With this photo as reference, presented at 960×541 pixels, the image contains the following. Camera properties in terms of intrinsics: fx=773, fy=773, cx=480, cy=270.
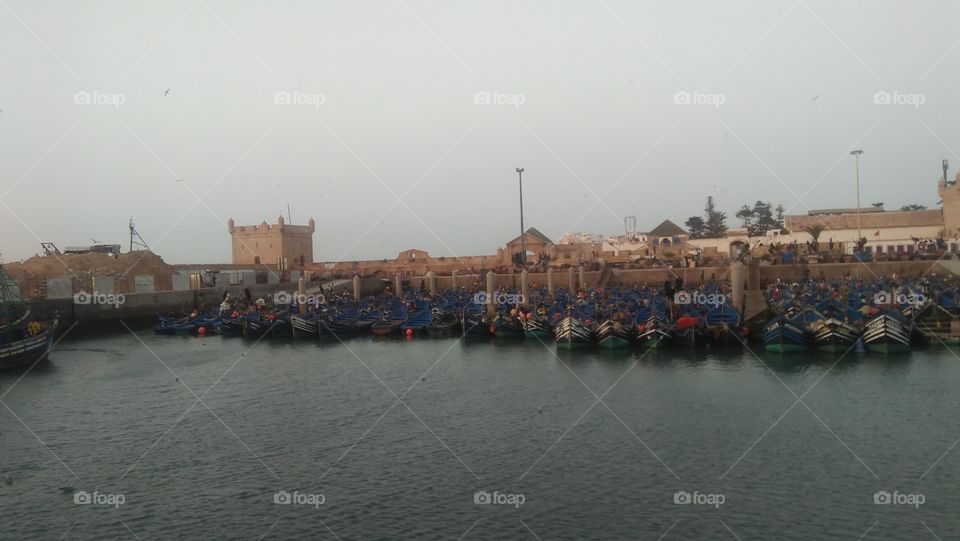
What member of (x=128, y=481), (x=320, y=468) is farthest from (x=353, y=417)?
(x=128, y=481)

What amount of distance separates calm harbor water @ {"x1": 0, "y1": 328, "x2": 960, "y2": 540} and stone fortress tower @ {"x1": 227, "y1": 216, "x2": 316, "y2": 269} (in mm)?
43679

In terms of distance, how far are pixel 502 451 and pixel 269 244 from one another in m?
56.7

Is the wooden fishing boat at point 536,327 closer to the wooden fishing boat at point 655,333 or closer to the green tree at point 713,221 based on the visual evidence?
the wooden fishing boat at point 655,333

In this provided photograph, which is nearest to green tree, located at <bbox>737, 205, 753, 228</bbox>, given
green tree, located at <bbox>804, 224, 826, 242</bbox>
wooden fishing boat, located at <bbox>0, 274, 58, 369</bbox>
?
green tree, located at <bbox>804, 224, 826, 242</bbox>

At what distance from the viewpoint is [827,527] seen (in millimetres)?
10039

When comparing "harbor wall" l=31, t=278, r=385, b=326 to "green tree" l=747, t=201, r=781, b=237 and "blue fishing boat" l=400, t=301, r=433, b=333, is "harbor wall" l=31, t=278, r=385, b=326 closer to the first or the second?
"blue fishing boat" l=400, t=301, r=433, b=333

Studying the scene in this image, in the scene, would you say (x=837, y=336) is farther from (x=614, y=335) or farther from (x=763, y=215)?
(x=763, y=215)

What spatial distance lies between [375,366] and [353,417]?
7851 mm

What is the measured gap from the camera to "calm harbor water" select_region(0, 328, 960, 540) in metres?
10.7

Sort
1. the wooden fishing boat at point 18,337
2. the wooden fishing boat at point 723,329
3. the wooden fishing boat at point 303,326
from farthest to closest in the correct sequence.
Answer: the wooden fishing boat at point 303,326, the wooden fishing boat at point 723,329, the wooden fishing boat at point 18,337

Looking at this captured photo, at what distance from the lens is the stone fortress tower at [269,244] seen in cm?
6650

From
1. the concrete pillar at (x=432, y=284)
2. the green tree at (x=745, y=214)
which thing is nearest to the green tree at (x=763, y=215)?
the green tree at (x=745, y=214)

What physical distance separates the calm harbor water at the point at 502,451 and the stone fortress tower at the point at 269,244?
43.7m

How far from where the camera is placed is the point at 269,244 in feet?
220
